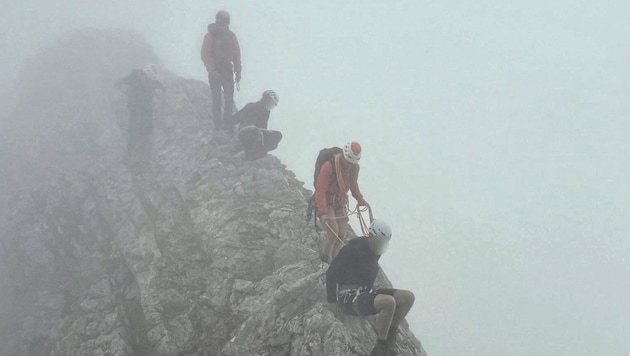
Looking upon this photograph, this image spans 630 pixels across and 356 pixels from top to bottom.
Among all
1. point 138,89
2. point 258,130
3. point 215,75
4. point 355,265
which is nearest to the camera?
point 355,265

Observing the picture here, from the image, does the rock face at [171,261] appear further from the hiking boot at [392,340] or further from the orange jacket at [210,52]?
the orange jacket at [210,52]

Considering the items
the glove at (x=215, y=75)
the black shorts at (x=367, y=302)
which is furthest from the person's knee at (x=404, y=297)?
the glove at (x=215, y=75)

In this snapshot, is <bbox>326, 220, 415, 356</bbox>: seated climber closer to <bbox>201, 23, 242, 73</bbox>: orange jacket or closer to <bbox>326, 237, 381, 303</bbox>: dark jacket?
<bbox>326, 237, 381, 303</bbox>: dark jacket

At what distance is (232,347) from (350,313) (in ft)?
11.9

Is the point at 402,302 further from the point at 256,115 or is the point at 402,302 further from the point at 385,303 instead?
the point at 256,115

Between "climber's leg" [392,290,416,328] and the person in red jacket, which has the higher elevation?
the person in red jacket

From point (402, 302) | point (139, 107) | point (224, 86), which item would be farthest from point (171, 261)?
point (139, 107)

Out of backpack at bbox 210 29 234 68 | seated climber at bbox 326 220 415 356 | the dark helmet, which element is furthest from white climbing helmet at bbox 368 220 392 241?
the dark helmet

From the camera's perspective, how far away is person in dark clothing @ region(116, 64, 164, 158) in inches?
940

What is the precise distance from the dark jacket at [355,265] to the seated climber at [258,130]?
11.9 meters

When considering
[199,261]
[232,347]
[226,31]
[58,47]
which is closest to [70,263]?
[199,261]

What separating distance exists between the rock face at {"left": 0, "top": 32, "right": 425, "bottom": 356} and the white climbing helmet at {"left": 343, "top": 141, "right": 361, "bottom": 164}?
144 inches

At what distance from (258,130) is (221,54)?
186 inches

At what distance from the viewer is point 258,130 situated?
20312 millimetres
